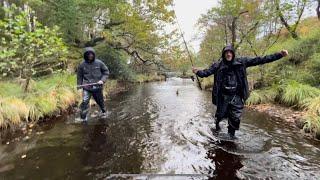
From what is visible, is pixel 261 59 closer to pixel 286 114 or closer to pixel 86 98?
pixel 286 114

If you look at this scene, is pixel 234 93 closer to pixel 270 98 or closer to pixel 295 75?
pixel 270 98

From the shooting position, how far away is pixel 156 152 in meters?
6.28

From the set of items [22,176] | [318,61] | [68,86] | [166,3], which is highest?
[166,3]

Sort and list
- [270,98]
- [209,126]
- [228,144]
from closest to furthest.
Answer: [228,144], [209,126], [270,98]

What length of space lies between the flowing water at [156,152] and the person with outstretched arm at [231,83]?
2.16 ft

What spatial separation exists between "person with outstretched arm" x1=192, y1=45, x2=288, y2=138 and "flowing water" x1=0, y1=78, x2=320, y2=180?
25.9 inches

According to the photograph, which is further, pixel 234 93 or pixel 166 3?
pixel 166 3

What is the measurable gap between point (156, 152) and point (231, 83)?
7.59ft

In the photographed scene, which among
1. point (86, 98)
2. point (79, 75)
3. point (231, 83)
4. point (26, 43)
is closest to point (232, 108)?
point (231, 83)

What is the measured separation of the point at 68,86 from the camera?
507 inches

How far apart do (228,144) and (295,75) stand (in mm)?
8513

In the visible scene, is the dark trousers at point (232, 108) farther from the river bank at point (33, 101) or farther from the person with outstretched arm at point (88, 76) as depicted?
the river bank at point (33, 101)

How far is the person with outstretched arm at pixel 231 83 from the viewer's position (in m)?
6.80

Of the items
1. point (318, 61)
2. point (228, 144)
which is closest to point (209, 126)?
point (228, 144)
